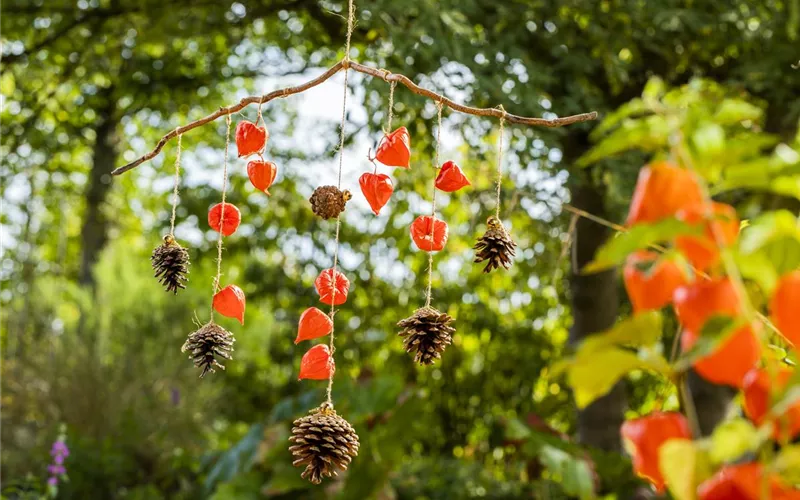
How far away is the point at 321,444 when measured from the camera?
965 mm

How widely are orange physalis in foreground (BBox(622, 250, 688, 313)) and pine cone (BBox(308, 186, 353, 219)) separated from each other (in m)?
0.69

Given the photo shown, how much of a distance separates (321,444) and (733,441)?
1.97 ft

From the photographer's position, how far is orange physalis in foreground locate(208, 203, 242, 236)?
3.99 feet

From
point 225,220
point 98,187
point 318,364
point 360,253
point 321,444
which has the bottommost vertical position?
point 321,444

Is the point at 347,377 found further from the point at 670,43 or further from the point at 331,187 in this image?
the point at 331,187

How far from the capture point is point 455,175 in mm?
1199

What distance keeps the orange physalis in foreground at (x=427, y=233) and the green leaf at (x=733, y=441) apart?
77cm

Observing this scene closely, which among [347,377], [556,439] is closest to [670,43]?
[556,439]

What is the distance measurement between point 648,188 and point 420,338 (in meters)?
0.63

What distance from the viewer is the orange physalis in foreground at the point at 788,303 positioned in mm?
465

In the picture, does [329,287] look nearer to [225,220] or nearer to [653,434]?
[225,220]

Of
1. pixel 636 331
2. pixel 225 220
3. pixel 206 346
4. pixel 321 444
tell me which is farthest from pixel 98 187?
pixel 636 331

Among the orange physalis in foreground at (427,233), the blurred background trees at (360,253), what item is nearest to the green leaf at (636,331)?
the orange physalis in foreground at (427,233)

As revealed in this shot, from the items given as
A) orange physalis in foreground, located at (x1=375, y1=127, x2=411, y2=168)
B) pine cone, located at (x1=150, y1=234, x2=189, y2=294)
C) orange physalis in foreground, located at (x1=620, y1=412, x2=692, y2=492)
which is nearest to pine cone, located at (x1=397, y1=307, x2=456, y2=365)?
orange physalis in foreground, located at (x1=375, y1=127, x2=411, y2=168)
